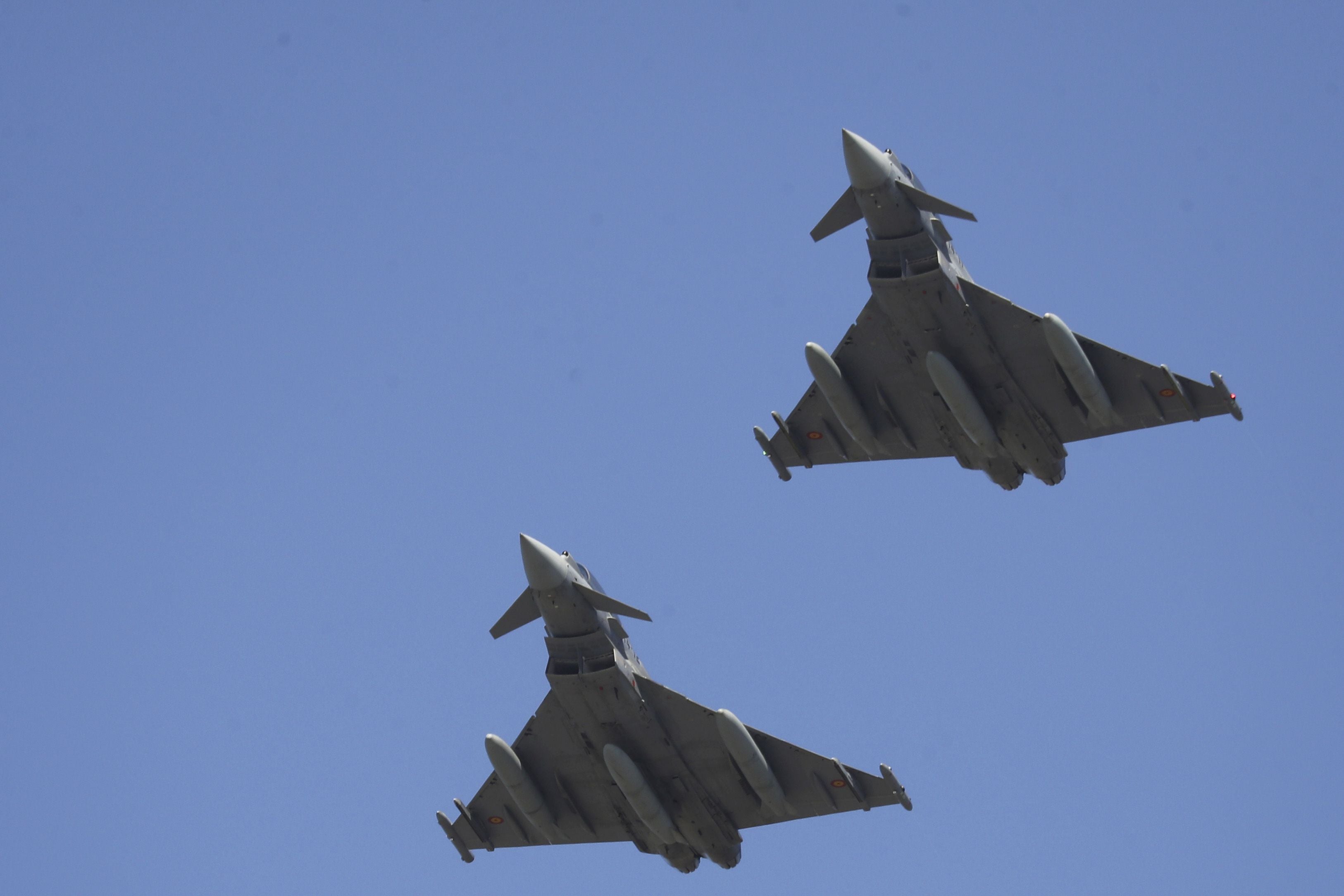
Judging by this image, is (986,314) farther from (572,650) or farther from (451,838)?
(451,838)

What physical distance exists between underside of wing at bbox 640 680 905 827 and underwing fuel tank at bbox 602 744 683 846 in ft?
4.37

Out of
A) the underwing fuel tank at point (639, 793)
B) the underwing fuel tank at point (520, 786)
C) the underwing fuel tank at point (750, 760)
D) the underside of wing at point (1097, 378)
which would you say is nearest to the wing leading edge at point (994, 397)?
the underside of wing at point (1097, 378)

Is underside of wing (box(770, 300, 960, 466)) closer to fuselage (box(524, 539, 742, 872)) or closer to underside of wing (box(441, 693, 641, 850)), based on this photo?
fuselage (box(524, 539, 742, 872))

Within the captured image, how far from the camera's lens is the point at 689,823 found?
158 feet

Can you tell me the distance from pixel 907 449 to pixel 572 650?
1174 cm

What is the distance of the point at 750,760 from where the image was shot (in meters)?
46.4

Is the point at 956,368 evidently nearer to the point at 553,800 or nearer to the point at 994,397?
the point at 994,397

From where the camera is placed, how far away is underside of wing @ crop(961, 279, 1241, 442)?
47219 mm

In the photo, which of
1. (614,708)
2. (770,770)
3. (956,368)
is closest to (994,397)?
(956,368)

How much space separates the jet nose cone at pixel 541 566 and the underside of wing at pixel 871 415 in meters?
10.2

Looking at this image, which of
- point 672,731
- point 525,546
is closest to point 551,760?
point 672,731

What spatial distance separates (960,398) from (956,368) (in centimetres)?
99

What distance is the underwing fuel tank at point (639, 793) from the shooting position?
46.5 m

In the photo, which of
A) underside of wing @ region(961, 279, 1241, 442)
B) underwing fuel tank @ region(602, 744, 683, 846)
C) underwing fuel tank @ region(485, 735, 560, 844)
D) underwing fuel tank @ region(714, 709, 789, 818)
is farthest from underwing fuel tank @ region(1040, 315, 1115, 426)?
underwing fuel tank @ region(485, 735, 560, 844)
